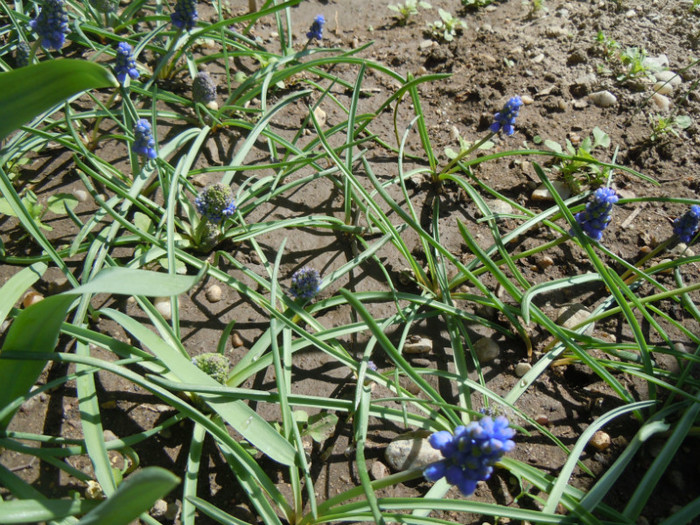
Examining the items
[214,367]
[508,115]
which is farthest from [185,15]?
[214,367]

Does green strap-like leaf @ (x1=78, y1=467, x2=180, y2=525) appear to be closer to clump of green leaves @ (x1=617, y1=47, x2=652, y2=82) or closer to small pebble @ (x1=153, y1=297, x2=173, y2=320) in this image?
small pebble @ (x1=153, y1=297, x2=173, y2=320)

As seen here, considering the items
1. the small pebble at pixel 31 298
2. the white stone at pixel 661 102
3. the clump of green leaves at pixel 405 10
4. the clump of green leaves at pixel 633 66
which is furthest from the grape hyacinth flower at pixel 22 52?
the white stone at pixel 661 102

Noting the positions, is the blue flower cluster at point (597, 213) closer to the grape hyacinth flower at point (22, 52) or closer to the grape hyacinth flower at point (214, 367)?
the grape hyacinth flower at point (214, 367)

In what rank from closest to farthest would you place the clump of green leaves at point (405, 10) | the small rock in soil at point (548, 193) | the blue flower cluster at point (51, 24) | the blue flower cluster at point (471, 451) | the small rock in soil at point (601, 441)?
1. the blue flower cluster at point (471, 451)
2. the small rock in soil at point (601, 441)
3. the blue flower cluster at point (51, 24)
4. the small rock in soil at point (548, 193)
5. the clump of green leaves at point (405, 10)

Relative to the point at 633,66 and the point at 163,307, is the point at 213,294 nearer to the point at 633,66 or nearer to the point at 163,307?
the point at 163,307

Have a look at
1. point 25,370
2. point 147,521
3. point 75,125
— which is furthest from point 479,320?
point 75,125

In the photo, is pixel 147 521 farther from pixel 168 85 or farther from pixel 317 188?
pixel 168 85

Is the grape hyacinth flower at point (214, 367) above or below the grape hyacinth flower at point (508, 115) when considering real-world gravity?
below
